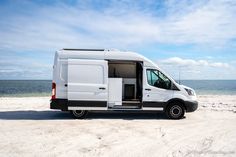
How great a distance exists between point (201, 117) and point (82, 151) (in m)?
6.93

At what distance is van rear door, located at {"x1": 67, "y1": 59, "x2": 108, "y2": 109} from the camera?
10.8 metres

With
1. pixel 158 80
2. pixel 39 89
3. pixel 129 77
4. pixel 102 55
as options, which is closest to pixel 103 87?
pixel 102 55

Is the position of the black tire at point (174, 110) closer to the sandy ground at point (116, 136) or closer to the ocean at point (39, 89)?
the sandy ground at point (116, 136)

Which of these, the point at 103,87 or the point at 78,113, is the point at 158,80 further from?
the point at 78,113

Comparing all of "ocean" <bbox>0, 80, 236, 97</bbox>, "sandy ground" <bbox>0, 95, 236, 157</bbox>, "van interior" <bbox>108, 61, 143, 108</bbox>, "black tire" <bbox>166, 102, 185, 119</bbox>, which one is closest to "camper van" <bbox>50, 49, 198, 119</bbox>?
"black tire" <bbox>166, 102, 185, 119</bbox>

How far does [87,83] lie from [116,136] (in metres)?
3.48

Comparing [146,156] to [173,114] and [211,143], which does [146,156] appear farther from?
[173,114]

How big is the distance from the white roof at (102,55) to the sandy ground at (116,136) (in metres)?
2.46

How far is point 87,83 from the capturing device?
429 inches

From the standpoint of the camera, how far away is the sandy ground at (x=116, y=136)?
6430 mm

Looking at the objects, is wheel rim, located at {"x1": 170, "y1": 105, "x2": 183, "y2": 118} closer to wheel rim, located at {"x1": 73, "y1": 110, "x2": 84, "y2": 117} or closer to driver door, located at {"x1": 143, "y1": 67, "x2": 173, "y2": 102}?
driver door, located at {"x1": 143, "y1": 67, "x2": 173, "y2": 102}

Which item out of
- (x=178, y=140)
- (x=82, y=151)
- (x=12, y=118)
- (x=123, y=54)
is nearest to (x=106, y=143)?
(x=82, y=151)

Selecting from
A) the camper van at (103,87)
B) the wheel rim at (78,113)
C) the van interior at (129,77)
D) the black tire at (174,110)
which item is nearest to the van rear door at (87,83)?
the camper van at (103,87)

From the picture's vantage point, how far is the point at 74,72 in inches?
425
